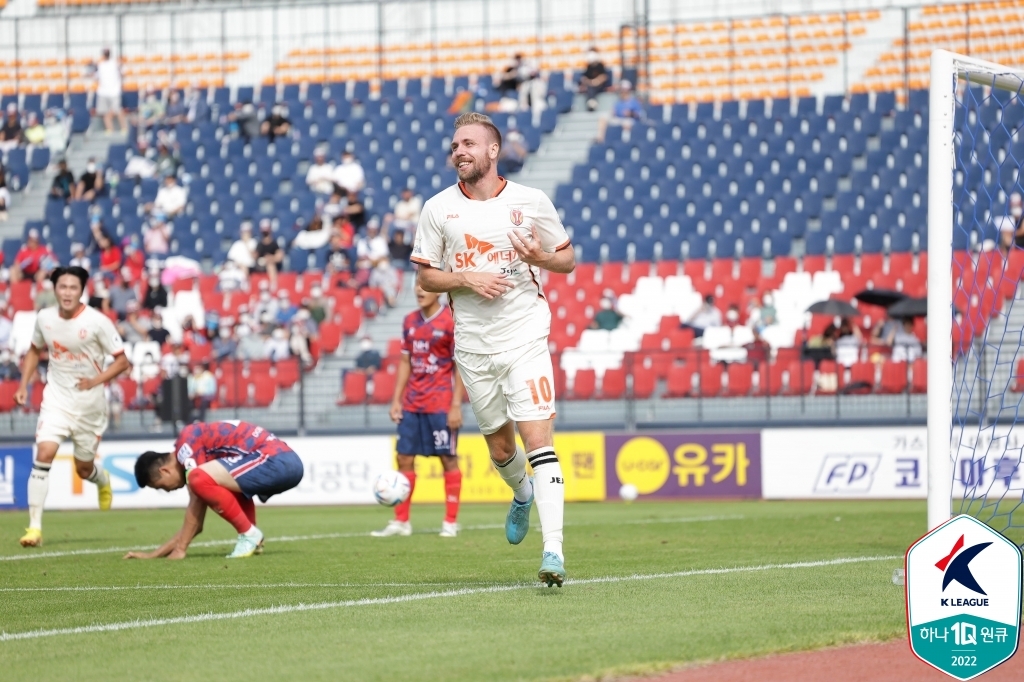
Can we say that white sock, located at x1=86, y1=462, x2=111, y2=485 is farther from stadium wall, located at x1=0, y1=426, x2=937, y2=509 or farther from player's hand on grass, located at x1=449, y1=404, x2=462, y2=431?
stadium wall, located at x1=0, y1=426, x2=937, y2=509

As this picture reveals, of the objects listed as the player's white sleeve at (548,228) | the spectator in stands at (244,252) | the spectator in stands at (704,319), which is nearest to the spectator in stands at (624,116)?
the spectator in stands at (704,319)

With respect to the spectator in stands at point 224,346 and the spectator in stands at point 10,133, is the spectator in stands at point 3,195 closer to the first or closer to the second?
the spectator in stands at point 10,133

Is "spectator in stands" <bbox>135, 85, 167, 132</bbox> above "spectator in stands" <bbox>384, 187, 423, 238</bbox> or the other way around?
above

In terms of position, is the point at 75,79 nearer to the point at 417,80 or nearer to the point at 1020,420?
the point at 417,80

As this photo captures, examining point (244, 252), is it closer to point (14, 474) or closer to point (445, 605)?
point (14, 474)

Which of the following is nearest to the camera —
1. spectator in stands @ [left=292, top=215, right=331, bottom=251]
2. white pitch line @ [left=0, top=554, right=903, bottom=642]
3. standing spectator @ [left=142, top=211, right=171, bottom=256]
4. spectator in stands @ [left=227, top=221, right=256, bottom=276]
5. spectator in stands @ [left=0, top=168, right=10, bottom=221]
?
white pitch line @ [left=0, top=554, right=903, bottom=642]

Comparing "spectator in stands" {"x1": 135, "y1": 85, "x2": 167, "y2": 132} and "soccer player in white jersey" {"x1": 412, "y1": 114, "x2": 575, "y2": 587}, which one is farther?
"spectator in stands" {"x1": 135, "y1": 85, "x2": 167, "y2": 132}

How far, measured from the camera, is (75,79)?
123 feet

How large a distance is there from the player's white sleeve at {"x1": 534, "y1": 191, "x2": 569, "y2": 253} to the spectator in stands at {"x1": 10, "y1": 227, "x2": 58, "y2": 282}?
22.5 m

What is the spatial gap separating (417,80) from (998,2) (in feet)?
40.4

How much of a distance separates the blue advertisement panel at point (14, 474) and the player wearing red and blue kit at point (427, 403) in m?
9.84

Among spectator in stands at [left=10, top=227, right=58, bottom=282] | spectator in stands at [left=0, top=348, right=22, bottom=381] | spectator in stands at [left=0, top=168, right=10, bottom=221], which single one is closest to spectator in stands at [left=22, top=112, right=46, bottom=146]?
spectator in stands at [left=0, top=168, right=10, bottom=221]

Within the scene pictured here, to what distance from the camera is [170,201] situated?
30016 millimetres

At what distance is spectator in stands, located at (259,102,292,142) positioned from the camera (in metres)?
31.4
